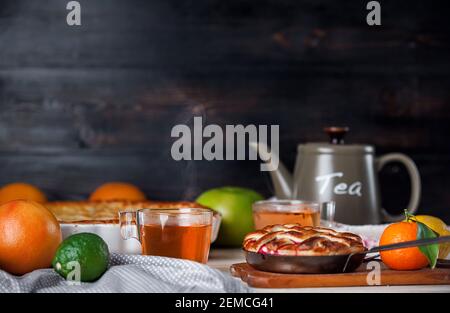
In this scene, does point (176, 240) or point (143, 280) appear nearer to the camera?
point (143, 280)

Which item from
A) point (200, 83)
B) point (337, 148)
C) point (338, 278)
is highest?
point (200, 83)

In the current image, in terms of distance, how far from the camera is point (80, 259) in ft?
3.26

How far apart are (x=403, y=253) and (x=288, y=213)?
303 millimetres

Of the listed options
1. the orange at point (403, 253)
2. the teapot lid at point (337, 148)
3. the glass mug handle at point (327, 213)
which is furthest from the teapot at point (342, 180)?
the orange at point (403, 253)

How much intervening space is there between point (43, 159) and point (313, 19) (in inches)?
33.3

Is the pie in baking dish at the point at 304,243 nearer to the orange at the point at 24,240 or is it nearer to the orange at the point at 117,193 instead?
the orange at the point at 24,240

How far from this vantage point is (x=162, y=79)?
2203 mm

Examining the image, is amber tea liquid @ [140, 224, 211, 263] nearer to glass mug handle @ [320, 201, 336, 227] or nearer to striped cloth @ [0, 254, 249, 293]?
striped cloth @ [0, 254, 249, 293]

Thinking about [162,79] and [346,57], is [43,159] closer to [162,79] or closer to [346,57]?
[162,79]

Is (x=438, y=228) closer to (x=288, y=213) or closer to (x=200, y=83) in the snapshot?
(x=288, y=213)

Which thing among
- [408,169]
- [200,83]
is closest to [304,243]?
[408,169]
